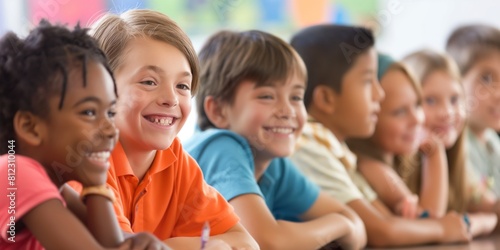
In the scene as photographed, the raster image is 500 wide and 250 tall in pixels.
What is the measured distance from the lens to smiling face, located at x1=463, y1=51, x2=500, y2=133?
253cm

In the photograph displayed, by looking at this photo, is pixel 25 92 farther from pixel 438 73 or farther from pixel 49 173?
pixel 438 73

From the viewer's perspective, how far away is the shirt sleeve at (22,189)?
92cm

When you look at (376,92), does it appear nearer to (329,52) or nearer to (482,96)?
(329,52)

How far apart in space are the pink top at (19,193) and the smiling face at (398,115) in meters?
1.33

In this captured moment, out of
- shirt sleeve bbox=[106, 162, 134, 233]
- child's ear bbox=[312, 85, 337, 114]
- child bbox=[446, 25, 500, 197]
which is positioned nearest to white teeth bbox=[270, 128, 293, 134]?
child's ear bbox=[312, 85, 337, 114]

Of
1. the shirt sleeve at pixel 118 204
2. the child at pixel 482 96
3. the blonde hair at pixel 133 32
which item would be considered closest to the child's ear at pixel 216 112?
the blonde hair at pixel 133 32

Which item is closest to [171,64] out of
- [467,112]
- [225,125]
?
[225,125]

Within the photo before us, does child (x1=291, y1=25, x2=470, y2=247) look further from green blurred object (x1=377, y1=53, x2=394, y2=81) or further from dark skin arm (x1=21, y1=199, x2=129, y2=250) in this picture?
dark skin arm (x1=21, y1=199, x2=129, y2=250)

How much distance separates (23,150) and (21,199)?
8 cm

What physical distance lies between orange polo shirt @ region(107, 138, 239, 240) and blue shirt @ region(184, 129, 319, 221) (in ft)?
0.64

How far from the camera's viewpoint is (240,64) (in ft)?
5.40

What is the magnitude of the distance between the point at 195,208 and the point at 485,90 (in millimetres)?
1479

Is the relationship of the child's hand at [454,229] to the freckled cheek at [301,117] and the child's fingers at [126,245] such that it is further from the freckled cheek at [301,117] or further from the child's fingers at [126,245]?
the child's fingers at [126,245]

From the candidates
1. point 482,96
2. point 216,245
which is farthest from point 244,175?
point 482,96
